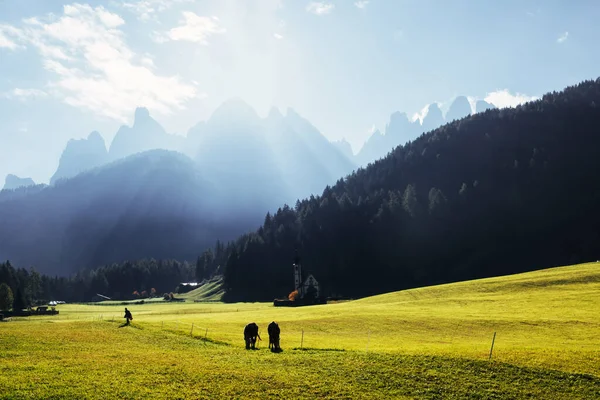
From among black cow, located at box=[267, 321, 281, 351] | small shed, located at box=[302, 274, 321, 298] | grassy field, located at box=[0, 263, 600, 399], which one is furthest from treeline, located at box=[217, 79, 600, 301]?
black cow, located at box=[267, 321, 281, 351]

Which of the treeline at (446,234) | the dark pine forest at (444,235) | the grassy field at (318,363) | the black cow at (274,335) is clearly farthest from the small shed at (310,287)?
the black cow at (274,335)

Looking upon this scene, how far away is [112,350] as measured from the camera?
3353 centimetres

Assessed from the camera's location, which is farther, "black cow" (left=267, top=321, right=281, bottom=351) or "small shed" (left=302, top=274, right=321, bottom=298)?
"small shed" (left=302, top=274, right=321, bottom=298)

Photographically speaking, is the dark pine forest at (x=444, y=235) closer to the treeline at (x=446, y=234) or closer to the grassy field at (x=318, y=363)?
the treeline at (x=446, y=234)

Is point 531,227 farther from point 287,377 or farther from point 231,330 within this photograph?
point 287,377

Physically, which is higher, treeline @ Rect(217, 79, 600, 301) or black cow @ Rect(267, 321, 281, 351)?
treeline @ Rect(217, 79, 600, 301)

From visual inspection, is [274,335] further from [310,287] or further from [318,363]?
Result: [310,287]

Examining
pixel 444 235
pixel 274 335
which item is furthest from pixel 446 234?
pixel 274 335

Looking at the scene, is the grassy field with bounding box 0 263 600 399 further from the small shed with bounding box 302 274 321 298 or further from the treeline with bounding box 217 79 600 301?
the treeline with bounding box 217 79 600 301

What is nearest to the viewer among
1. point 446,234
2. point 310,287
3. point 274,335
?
point 274,335

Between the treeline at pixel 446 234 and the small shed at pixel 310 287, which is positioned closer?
the small shed at pixel 310 287

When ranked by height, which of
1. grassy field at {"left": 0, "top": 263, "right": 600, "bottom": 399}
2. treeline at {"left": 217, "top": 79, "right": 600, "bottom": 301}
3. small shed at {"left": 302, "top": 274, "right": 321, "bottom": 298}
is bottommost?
small shed at {"left": 302, "top": 274, "right": 321, "bottom": 298}

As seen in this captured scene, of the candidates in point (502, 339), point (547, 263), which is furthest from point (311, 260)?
point (502, 339)

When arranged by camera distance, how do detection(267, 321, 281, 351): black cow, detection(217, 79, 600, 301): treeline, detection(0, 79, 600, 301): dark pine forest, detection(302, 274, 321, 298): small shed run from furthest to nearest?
detection(217, 79, 600, 301): treeline
detection(0, 79, 600, 301): dark pine forest
detection(302, 274, 321, 298): small shed
detection(267, 321, 281, 351): black cow
